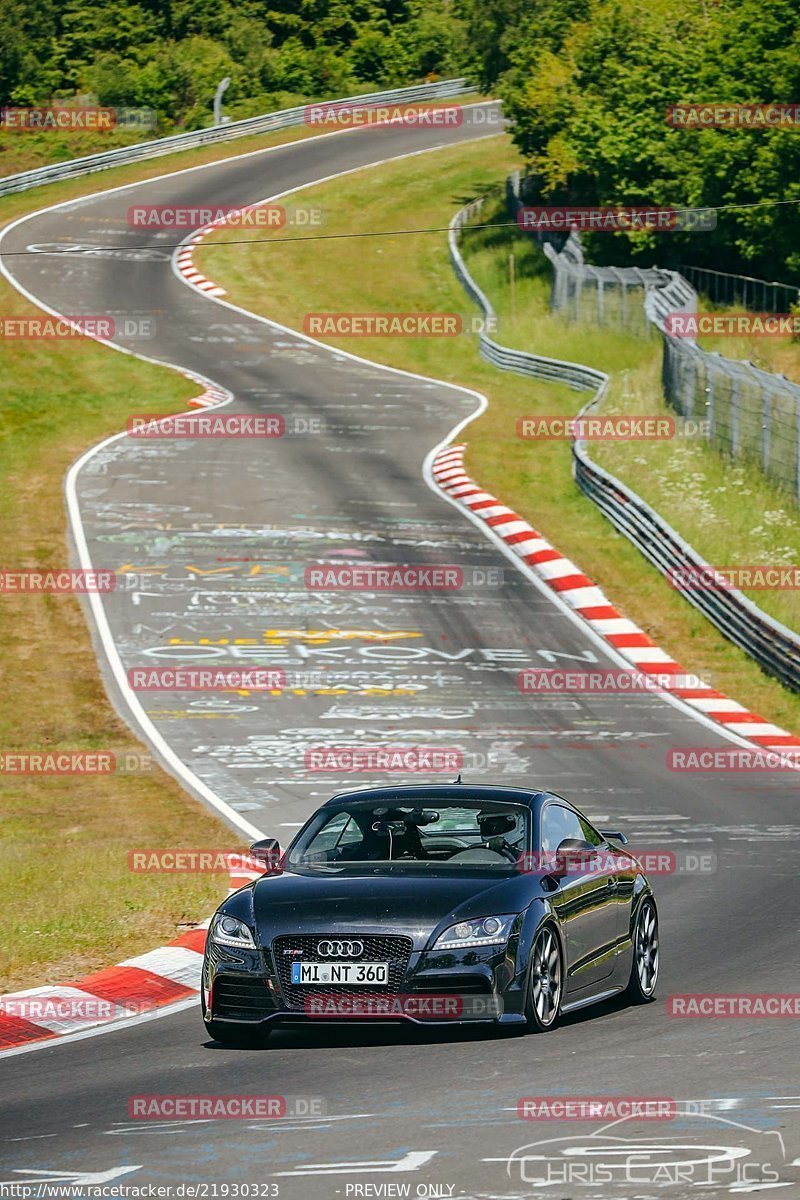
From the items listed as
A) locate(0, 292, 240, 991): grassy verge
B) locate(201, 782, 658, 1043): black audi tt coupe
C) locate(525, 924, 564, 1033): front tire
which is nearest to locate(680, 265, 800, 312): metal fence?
locate(0, 292, 240, 991): grassy verge

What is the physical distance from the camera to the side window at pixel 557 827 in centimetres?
1138

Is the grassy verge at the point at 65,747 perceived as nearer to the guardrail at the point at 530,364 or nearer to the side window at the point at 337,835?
the side window at the point at 337,835

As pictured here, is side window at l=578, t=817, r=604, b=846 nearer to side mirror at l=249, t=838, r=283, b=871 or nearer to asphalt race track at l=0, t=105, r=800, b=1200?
asphalt race track at l=0, t=105, r=800, b=1200

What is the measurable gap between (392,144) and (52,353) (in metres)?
34.6

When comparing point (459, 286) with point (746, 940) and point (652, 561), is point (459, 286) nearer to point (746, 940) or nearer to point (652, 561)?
point (652, 561)

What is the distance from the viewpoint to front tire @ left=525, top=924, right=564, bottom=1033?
1027cm

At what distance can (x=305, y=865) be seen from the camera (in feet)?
37.0

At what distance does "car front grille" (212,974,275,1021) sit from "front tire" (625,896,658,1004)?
8.55 ft

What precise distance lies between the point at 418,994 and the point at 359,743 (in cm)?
1351

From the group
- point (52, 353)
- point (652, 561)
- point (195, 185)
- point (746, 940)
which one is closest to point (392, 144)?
point (195, 185)

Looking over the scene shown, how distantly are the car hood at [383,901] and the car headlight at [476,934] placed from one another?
0.16ft

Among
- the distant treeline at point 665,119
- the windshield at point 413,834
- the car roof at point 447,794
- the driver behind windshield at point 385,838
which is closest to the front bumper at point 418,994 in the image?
the windshield at point 413,834

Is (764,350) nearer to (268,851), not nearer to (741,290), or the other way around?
(741,290)

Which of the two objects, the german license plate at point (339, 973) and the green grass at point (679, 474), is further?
the green grass at point (679, 474)
